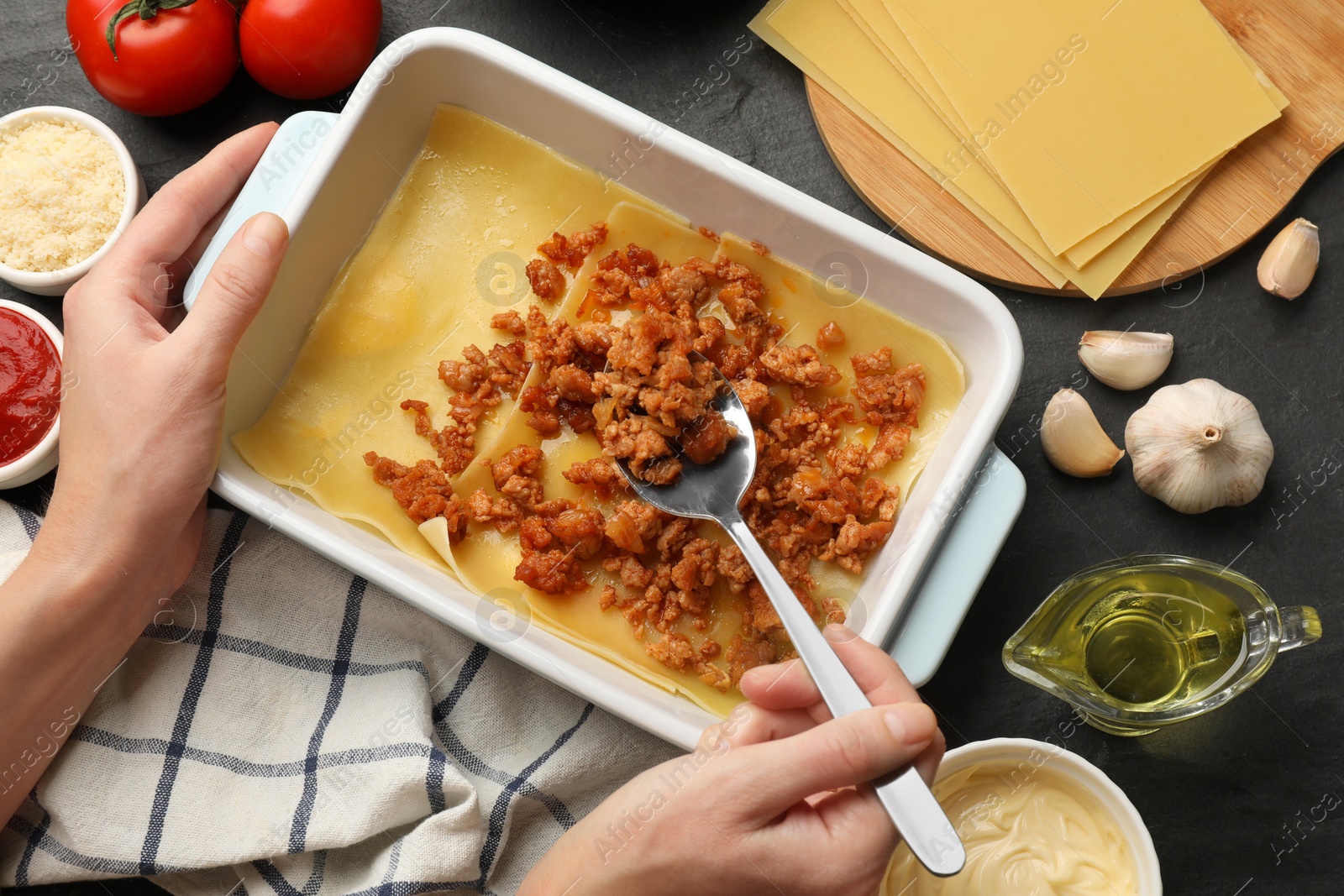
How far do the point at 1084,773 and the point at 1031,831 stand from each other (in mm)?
195

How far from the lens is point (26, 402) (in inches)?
87.5

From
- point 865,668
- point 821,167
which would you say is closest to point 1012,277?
point 821,167

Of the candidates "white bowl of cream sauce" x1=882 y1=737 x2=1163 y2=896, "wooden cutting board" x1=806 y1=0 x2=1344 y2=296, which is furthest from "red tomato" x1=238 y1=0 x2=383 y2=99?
"white bowl of cream sauce" x1=882 y1=737 x2=1163 y2=896

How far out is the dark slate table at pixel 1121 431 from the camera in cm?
239

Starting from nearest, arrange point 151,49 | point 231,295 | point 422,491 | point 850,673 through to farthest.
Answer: point 850,673 → point 231,295 → point 422,491 → point 151,49

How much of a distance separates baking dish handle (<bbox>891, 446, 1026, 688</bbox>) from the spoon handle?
13.3 inches

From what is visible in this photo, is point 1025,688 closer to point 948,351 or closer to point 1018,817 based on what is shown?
point 1018,817

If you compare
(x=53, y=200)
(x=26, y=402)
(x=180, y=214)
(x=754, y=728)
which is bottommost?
(x=26, y=402)

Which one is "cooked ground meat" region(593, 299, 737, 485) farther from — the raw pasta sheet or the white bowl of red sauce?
the white bowl of red sauce

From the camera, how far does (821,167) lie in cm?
249

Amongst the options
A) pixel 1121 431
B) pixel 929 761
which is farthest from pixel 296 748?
pixel 1121 431

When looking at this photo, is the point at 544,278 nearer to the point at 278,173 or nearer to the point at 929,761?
the point at 278,173

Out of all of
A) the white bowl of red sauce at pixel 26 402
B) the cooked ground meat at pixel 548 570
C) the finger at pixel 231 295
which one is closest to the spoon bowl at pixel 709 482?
the cooked ground meat at pixel 548 570

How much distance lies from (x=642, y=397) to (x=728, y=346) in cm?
33
